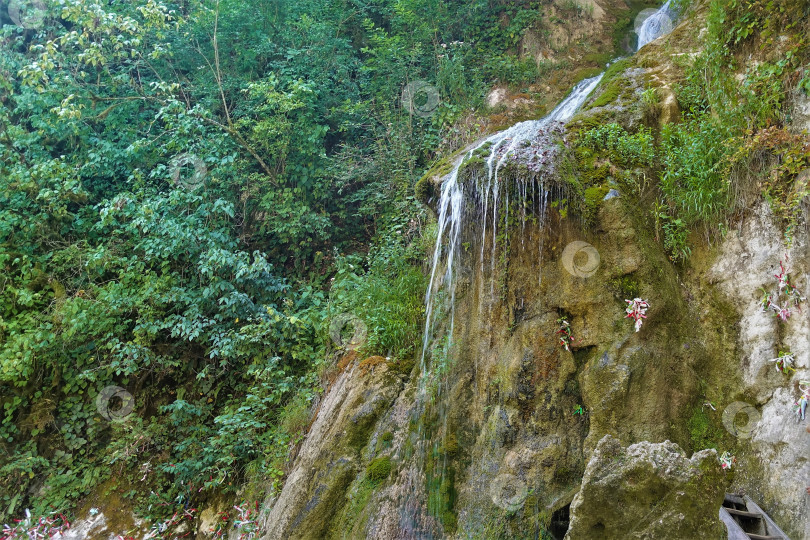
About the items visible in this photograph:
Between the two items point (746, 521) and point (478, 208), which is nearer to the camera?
point (746, 521)

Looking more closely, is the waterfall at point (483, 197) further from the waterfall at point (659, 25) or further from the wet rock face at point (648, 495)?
the waterfall at point (659, 25)

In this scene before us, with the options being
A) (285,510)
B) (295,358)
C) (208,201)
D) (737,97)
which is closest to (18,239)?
(208,201)

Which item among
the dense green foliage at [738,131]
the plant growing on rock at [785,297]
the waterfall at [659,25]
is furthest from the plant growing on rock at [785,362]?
the waterfall at [659,25]

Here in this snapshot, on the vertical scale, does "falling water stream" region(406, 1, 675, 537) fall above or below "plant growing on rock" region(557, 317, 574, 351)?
above

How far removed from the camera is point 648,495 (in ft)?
8.87

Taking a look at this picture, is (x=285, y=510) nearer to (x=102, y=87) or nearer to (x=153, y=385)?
(x=153, y=385)

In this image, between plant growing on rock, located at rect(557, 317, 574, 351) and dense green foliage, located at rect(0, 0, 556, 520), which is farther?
dense green foliage, located at rect(0, 0, 556, 520)

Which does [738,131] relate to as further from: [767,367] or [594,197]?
[767,367]

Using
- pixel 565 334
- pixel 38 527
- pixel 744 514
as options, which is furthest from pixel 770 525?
pixel 38 527

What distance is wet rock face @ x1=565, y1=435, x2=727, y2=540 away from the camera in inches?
103

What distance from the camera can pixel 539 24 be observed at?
903 cm

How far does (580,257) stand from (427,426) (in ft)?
5.94

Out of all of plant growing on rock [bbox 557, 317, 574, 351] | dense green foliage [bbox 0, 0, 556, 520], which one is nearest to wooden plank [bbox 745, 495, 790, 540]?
plant growing on rock [bbox 557, 317, 574, 351]

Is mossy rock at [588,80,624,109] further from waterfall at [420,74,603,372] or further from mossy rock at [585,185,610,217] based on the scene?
mossy rock at [585,185,610,217]
